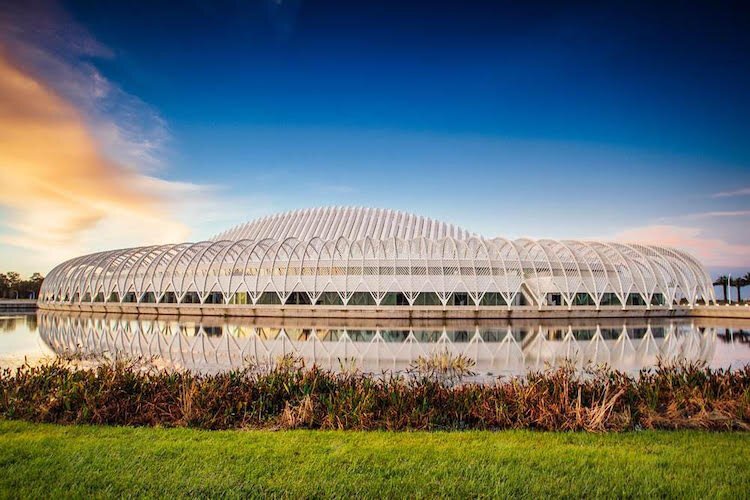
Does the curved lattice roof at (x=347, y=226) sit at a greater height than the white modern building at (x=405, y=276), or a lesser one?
greater

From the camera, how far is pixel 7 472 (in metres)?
7.55

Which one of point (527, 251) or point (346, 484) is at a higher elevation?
point (527, 251)

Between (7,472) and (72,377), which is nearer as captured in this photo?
(7,472)

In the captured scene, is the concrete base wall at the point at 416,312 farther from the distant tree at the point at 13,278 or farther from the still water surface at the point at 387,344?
the distant tree at the point at 13,278

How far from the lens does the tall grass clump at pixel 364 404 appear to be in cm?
1044

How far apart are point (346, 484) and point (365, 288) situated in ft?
145

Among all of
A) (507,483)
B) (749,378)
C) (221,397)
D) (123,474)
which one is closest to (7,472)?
(123,474)

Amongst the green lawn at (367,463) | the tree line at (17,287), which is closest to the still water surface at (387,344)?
the green lawn at (367,463)

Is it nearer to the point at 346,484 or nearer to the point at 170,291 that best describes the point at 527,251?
the point at 170,291

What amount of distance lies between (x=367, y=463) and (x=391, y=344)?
20.2m

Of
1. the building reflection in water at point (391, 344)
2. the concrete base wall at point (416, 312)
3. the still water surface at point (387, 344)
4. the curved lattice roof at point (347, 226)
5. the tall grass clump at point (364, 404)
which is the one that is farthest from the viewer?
the curved lattice roof at point (347, 226)

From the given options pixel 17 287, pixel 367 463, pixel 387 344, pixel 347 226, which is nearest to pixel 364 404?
pixel 367 463

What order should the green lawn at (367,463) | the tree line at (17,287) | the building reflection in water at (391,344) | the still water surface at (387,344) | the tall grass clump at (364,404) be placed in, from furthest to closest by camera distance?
A: the tree line at (17,287)
the building reflection in water at (391,344)
the still water surface at (387,344)
the tall grass clump at (364,404)
the green lawn at (367,463)

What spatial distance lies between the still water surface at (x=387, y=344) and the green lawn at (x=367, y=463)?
6.88 m
